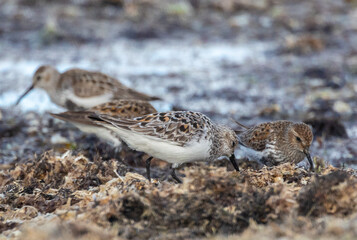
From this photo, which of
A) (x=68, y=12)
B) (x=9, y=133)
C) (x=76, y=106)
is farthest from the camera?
(x=68, y=12)

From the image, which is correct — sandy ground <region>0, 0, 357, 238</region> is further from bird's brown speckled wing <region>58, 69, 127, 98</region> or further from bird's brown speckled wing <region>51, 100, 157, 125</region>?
bird's brown speckled wing <region>58, 69, 127, 98</region>

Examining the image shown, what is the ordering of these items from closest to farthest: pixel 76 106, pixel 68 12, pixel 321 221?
pixel 321 221 < pixel 76 106 < pixel 68 12

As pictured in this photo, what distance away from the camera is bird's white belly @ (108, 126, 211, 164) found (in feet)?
17.4

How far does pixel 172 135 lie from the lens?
529 centimetres

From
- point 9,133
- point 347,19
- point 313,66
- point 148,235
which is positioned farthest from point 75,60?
point 148,235

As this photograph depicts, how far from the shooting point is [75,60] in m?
10.8

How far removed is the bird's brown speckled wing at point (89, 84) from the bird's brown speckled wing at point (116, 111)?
109 cm

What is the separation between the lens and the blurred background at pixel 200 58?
780 cm

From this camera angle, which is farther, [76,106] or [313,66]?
[313,66]

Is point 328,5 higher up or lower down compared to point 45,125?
higher up

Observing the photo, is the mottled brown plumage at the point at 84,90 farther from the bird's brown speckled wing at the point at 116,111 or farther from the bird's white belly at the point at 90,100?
the bird's brown speckled wing at the point at 116,111

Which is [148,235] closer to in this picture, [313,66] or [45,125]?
[45,125]

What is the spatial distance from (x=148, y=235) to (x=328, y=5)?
12.1 m

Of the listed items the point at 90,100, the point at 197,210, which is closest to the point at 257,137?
the point at 197,210
